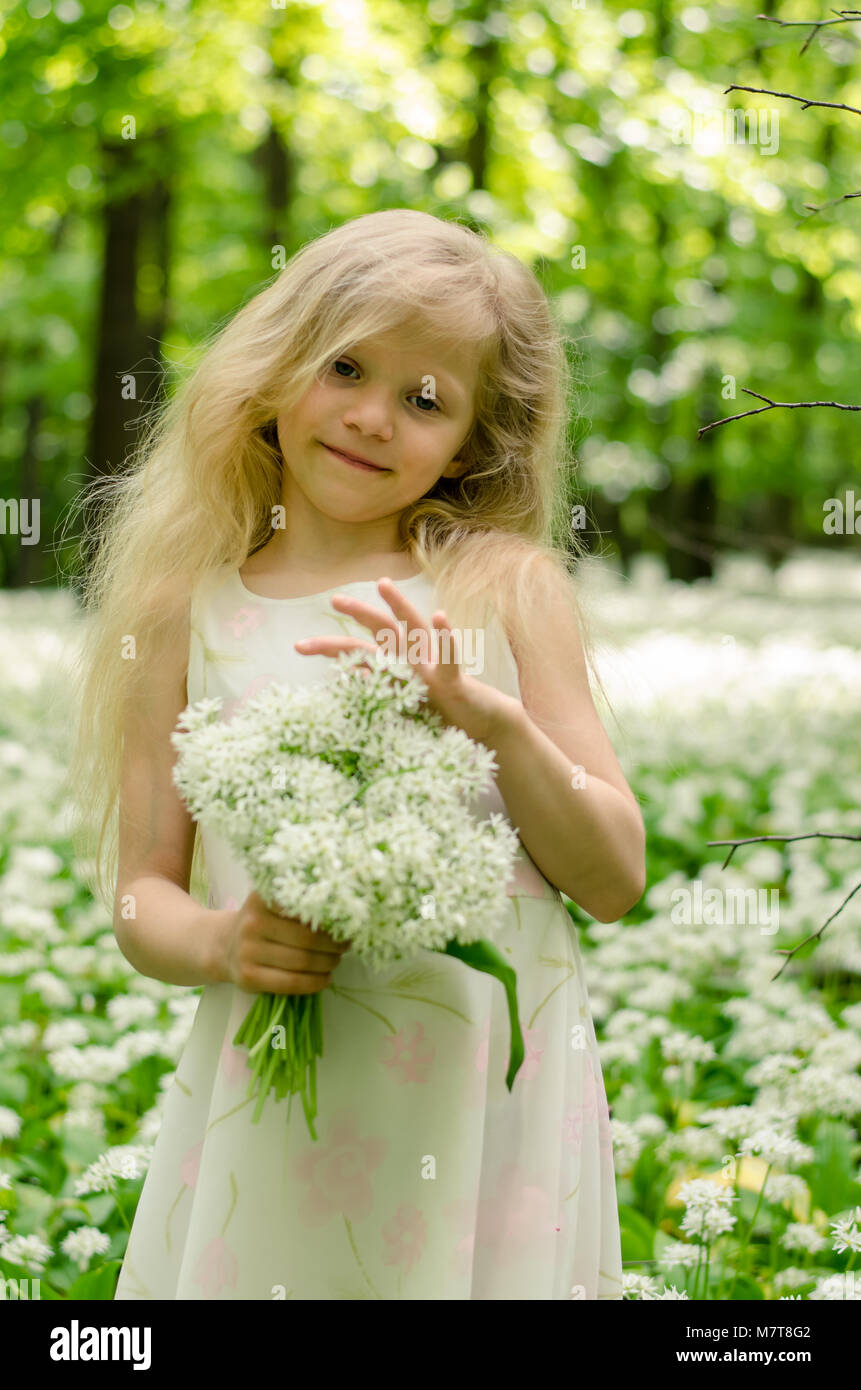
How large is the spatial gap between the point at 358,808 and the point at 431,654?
24 centimetres

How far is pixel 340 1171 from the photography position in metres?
1.79

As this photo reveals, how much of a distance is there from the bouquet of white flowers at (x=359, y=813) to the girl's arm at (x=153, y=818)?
37 centimetres

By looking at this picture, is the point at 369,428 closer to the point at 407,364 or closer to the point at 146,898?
the point at 407,364

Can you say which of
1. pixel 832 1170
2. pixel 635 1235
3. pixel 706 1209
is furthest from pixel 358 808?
pixel 832 1170

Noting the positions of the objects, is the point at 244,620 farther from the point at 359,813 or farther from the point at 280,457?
the point at 359,813

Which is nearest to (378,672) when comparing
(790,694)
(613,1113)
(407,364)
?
(407,364)

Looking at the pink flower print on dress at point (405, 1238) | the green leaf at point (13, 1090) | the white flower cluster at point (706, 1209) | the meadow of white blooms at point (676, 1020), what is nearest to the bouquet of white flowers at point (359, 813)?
the pink flower print on dress at point (405, 1238)

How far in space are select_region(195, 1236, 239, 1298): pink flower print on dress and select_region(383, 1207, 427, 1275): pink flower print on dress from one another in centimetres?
21

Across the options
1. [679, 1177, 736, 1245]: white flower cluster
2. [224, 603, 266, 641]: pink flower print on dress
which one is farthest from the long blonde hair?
[679, 1177, 736, 1245]: white flower cluster

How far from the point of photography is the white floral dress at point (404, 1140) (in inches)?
70.0

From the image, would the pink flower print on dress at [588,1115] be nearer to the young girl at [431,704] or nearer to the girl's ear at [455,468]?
the young girl at [431,704]

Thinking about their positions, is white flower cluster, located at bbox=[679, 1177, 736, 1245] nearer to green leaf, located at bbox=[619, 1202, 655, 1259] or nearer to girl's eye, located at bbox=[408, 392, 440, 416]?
green leaf, located at bbox=[619, 1202, 655, 1259]
